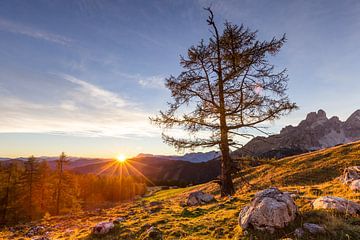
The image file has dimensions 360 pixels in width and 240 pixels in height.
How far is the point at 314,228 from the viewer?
283 inches

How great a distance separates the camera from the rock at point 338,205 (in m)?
8.37

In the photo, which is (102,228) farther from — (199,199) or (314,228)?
(314,228)

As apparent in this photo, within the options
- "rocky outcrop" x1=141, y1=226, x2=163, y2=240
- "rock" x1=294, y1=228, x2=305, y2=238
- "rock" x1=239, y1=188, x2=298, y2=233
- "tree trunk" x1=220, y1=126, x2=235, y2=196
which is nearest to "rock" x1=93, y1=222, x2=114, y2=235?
"rocky outcrop" x1=141, y1=226, x2=163, y2=240

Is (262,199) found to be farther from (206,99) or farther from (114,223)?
(206,99)

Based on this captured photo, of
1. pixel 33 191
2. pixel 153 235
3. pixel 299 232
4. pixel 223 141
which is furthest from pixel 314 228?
pixel 33 191

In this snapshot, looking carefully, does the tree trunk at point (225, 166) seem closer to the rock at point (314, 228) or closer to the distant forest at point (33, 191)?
the rock at point (314, 228)

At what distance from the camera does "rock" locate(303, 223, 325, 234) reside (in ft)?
23.2

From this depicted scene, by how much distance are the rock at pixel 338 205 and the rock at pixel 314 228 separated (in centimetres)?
173

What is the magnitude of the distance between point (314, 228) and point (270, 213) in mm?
1233

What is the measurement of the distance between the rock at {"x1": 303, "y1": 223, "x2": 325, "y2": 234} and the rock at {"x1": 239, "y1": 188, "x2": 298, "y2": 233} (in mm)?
577

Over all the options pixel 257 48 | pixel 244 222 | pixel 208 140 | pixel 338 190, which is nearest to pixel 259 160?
pixel 208 140

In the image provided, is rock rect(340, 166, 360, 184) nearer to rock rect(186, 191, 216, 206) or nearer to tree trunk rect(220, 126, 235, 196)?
tree trunk rect(220, 126, 235, 196)

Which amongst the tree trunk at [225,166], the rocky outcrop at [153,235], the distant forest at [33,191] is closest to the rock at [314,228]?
the rocky outcrop at [153,235]

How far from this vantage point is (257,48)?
16.5 m
